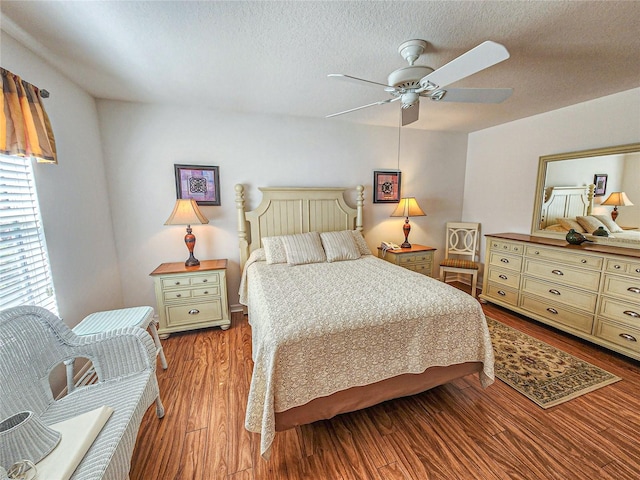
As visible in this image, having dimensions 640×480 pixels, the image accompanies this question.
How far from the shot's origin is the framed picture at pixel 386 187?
3756 millimetres

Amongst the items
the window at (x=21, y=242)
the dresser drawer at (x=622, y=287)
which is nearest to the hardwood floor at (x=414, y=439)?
the dresser drawer at (x=622, y=287)

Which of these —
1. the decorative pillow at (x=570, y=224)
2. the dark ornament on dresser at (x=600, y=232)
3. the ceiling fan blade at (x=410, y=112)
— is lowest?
the dark ornament on dresser at (x=600, y=232)

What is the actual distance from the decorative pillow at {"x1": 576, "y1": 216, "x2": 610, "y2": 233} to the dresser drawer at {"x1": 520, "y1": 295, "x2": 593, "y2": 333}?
912 mm

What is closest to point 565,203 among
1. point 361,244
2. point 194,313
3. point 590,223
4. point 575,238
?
point 590,223

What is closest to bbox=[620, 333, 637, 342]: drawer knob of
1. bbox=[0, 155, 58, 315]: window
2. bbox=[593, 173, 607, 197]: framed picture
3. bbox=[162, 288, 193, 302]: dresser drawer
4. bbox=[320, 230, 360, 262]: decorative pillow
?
bbox=[593, 173, 607, 197]: framed picture

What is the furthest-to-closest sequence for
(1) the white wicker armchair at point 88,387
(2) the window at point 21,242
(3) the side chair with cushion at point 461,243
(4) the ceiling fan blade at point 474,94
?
1. (3) the side chair with cushion at point 461,243
2. (4) the ceiling fan blade at point 474,94
3. (2) the window at point 21,242
4. (1) the white wicker armchair at point 88,387

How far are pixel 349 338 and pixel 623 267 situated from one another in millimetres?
2590

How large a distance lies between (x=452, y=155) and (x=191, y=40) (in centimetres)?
382

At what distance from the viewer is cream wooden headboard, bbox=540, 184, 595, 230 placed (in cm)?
286

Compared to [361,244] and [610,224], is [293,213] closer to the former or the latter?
[361,244]

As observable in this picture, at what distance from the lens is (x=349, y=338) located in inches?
59.7

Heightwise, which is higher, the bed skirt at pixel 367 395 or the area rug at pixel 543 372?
the bed skirt at pixel 367 395

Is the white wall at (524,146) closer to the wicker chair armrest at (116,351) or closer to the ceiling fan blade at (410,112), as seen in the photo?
the ceiling fan blade at (410,112)

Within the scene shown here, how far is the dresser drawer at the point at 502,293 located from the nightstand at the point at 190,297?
331 cm
